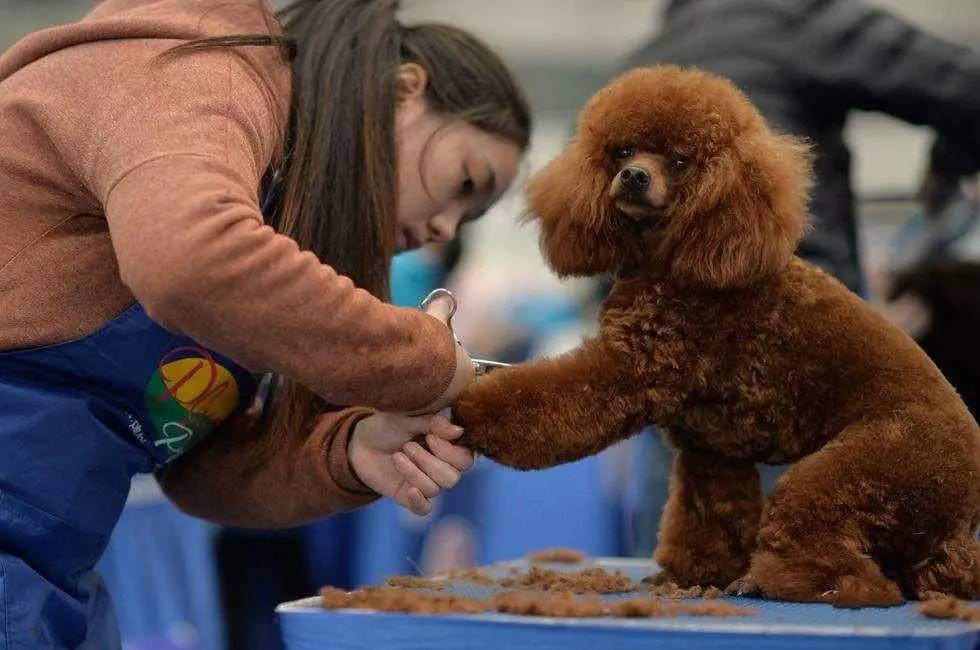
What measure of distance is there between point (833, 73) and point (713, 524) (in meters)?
0.59

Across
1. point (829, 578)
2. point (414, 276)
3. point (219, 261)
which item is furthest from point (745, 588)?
point (414, 276)

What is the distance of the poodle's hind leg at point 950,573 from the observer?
2.72ft

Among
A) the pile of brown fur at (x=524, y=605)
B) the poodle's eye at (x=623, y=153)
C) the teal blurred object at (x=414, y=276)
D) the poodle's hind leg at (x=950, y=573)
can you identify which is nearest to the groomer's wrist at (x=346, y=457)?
the pile of brown fur at (x=524, y=605)

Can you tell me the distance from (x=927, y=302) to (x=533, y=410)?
3.20 ft

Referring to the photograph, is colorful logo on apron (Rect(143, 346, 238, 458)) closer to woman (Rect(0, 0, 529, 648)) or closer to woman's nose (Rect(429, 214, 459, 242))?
woman (Rect(0, 0, 529, 648))

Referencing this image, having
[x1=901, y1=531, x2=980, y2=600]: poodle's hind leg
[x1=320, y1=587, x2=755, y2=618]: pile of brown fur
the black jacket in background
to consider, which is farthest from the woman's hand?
the black jacket in background

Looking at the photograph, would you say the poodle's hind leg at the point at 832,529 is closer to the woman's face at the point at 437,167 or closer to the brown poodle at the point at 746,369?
the brown poodle at the point at 746,369

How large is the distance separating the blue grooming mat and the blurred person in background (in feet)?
1.83

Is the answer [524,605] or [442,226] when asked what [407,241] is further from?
[524,605]

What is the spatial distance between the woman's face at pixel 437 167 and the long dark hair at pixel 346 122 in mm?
16

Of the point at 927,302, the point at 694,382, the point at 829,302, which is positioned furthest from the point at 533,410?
the point at 927,302

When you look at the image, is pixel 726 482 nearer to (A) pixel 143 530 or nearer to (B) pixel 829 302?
(B) pixel 829 302

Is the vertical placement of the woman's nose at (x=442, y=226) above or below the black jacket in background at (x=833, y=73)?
below

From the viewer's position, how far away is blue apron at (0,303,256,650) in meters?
0.87
